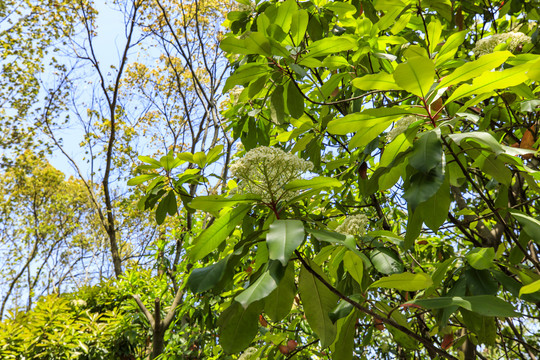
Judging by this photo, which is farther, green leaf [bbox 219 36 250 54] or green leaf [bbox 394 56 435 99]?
green leaf [bbox 219 36 250 54]

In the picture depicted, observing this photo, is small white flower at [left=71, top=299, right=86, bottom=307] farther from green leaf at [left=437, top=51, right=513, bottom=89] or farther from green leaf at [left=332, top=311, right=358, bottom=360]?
green leaf at [left=437, top=51, right=513, bottom=89]

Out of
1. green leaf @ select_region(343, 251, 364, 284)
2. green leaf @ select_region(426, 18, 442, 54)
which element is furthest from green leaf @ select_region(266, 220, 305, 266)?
green leaf @ select_region(426, 18, 442, 54)

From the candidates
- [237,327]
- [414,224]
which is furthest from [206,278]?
[414,224]

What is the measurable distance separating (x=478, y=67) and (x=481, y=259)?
59 centimetres

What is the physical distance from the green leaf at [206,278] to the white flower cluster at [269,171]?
26 cm

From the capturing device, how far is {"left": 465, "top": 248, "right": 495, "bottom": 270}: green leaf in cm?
126

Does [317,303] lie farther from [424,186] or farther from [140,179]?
[140,179]

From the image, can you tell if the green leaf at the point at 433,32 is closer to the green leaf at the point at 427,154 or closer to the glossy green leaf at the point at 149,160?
the green leaf at the point at 427,154

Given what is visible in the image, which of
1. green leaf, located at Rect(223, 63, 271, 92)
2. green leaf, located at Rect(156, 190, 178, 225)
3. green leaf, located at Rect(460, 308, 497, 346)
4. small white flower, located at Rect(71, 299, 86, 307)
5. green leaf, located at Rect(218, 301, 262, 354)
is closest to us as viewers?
green leaf, located at Rect(218, 301, 262, 354)

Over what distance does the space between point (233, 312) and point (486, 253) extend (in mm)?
813

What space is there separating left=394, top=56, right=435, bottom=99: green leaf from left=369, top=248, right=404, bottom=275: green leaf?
0.65 meters

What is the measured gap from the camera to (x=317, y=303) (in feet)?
3.91

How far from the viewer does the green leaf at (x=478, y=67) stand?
103 centimetres

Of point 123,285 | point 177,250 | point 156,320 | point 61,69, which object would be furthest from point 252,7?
point 61,69
